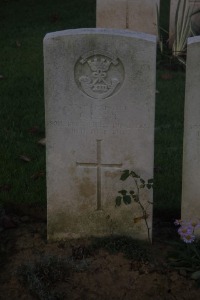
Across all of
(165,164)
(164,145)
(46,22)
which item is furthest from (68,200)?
(46,22)

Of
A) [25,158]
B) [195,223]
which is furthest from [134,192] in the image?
[25,158]

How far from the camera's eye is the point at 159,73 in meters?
8.07

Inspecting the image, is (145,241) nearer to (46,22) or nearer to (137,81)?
(137,81)

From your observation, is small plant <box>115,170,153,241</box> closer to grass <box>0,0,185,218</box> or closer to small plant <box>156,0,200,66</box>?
grass <box>0,0,185,218</box>

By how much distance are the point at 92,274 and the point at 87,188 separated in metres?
0.58

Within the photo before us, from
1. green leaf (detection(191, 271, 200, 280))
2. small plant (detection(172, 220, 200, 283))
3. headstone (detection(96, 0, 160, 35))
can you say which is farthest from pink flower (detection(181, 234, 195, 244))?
headstone (detection(96, 0, 160, 35))

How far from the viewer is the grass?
16.6 feet

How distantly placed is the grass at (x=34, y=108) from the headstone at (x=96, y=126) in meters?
0.61

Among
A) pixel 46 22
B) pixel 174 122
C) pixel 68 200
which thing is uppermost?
pixel 46 22

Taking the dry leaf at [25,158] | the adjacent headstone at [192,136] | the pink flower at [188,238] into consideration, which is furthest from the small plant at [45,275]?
the dry leaf at [25,158]

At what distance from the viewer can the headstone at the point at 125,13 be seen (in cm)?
841

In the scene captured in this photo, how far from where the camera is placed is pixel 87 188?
14.0 ft

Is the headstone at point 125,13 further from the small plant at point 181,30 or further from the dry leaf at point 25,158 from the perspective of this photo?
the dry leaf at point 25,158

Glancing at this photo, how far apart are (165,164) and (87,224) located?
1.36 meters
